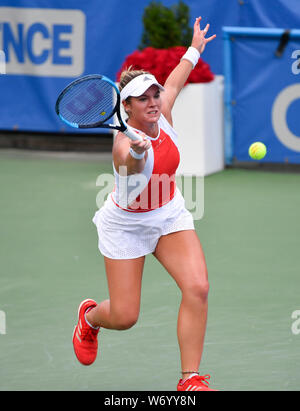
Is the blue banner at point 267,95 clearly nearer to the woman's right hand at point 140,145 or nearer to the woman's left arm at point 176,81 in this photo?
the woman's left arm at point 176,81

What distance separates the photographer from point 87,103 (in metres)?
4.23

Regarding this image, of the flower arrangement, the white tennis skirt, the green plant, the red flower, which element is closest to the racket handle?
the white tennis skirt

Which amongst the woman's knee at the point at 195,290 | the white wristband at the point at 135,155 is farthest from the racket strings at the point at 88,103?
the woman's knee at the point at 195,290

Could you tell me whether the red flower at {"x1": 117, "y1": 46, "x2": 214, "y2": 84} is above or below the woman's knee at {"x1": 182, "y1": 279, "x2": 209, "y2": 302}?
below

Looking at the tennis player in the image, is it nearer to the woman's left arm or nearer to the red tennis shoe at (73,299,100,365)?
the woman's left arm

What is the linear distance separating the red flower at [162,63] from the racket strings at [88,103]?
4729 millimetres

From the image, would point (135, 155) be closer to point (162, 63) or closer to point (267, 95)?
point (162, 63)

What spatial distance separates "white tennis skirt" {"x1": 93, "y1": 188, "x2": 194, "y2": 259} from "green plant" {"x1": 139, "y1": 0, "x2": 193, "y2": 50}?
17.9 ft

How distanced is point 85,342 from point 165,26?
5637mm

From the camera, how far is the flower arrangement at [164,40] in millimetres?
9148

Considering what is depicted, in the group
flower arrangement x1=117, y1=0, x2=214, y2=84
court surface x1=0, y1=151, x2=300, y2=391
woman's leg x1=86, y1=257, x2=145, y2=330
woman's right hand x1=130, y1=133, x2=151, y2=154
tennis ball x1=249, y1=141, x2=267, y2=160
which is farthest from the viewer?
flower arrangement x1=117, y1=0, x2=214, y2=84

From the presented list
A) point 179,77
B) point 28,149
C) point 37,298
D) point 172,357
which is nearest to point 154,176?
point 179,77

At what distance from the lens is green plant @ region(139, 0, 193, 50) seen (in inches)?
377

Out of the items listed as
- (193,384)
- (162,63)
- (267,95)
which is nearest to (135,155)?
(193,384)
